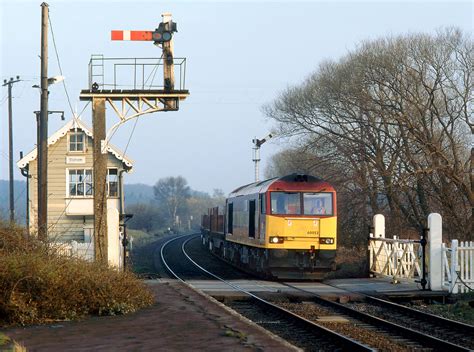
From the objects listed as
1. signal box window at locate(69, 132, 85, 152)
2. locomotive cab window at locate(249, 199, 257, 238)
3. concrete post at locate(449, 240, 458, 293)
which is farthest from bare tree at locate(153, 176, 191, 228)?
concrete post at locate(449, 240, 458, 293)

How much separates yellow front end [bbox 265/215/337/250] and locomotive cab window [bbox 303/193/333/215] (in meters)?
0.24

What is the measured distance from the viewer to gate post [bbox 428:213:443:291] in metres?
18.0

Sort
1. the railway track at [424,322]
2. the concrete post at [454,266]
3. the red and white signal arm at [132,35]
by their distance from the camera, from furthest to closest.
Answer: the red and white signal arm at [132,35] < the concrete post at [454,266] < the railway track at [424,322]

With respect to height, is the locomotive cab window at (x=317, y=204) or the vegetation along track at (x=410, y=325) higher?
the locomotive cab window at (x=317, y=204)

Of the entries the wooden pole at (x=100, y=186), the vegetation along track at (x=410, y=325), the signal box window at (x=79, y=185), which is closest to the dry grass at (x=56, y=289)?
the vegetation along track at (x=410, y=325)

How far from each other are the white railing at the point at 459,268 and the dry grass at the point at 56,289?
7100 mm

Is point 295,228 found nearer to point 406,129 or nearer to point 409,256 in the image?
point 409,256

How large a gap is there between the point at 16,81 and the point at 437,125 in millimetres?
20367

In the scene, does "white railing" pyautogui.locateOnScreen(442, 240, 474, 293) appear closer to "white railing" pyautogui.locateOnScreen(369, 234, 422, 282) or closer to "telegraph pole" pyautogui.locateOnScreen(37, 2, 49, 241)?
"white railing" pyautogui.locateOnScreen(369, 234, 422, 282)

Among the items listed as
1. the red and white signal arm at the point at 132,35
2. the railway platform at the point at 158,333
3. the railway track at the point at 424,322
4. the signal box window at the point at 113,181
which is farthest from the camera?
the signal box window at the point at 113,181

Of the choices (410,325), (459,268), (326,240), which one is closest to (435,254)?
(459,268)

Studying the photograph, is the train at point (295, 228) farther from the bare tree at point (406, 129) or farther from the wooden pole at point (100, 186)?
the bare tree at point (406, 129)

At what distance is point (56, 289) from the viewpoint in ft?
41.2

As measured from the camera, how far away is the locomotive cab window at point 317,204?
23.5 meters
